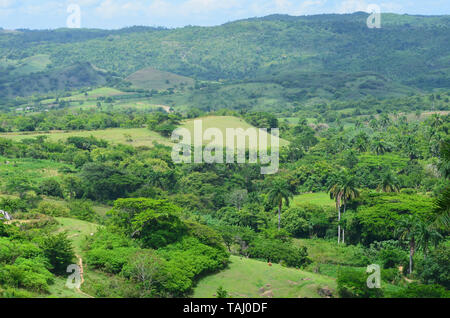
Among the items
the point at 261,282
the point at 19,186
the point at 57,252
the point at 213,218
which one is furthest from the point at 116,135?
the point at 261,282

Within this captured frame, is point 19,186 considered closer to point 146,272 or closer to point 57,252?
point 57,252

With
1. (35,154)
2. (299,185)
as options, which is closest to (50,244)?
(299,185)

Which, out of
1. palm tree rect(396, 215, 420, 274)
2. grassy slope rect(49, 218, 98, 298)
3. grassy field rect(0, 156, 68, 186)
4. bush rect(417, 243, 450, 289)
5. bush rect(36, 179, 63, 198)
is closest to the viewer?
grassy slope rect(49, 218, 98, 298)

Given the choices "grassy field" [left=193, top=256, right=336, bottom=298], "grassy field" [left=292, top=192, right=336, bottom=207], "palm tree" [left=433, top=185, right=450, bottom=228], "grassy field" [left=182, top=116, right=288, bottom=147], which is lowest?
"grassy field" [left=292, top=192, right=336, bottom=207]

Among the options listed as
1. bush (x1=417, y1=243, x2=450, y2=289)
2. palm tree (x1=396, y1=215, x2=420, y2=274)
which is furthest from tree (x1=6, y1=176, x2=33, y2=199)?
bush (x1=417, y1=243, x2=450, y2=289)

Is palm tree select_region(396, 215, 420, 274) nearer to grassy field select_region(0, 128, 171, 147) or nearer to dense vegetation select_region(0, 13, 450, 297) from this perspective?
dense vegetation select_region(0, 13, 450, 297)

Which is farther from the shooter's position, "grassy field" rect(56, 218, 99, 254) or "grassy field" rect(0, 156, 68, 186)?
"grassy field" rect(0, 156, 68, 186)

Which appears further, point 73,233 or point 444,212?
point 73,233

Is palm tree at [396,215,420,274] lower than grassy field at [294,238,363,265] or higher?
higher
